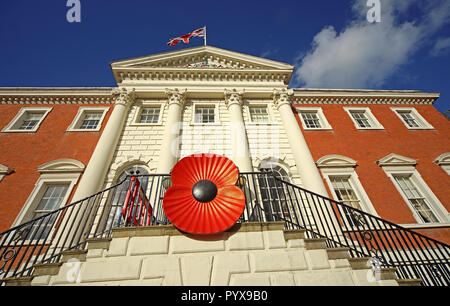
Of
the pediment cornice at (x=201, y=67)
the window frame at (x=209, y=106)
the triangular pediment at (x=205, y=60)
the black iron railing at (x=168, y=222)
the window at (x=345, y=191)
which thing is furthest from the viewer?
the triangular pediment at (x=205, y=60)

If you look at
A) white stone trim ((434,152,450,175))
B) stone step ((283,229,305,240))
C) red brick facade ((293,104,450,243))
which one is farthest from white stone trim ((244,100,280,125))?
white stone trim ((434,152,450,175))

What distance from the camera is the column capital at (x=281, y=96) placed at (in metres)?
11.7

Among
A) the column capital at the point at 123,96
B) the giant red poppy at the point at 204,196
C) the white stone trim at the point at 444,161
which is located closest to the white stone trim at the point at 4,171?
the column capital at the point at 123,96

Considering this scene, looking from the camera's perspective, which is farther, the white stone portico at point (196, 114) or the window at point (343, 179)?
the white stone portico at point (196, 114)

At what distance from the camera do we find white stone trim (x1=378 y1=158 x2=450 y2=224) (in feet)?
26.9

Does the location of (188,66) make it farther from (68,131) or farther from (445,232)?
(445,232)

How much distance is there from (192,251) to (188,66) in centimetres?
1208

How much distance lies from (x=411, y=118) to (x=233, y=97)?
41.0ft

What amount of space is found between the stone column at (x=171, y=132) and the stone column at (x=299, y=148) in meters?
6.06

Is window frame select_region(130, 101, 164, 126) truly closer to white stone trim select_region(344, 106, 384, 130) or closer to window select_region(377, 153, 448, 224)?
white stone trim select_region(344, 106, 384, 130)

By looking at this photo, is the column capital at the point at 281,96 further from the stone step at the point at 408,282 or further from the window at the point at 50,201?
the window at the point at 50,201

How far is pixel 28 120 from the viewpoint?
1077 centimetres

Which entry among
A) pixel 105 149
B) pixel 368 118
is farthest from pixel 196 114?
pixel 368 118
